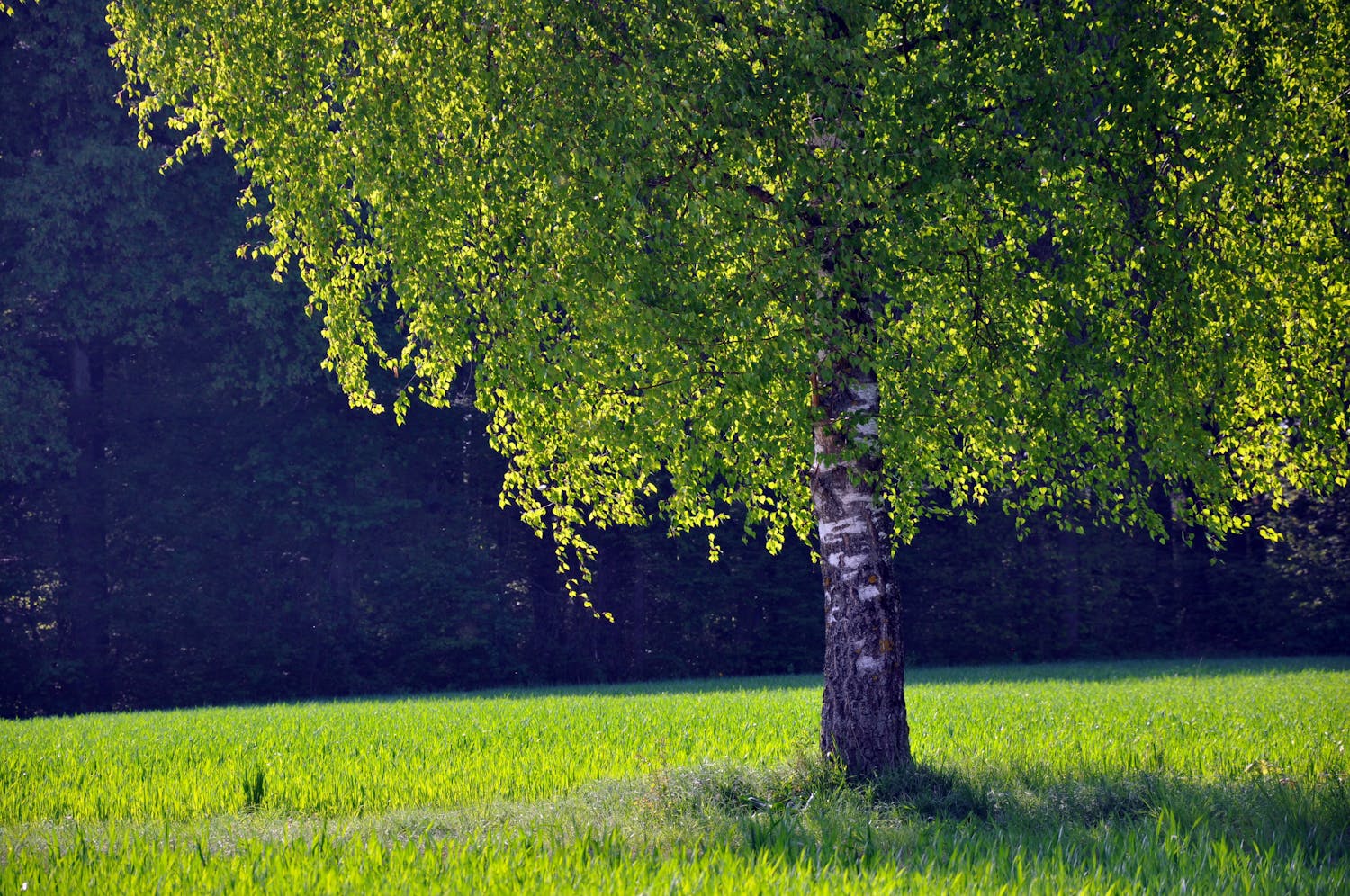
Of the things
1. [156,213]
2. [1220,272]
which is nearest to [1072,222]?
[1220,272]

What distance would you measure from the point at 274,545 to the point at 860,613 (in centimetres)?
1970

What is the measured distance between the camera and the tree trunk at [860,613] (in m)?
8.54

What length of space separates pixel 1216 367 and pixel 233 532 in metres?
21.8

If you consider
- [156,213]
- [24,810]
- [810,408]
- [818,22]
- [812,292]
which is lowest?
[24,810]

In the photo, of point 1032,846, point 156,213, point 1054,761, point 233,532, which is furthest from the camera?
point 233,532

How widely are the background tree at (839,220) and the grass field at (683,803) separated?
4.91 ft

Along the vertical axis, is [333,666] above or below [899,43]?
below

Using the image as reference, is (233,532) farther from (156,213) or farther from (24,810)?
(24,810)

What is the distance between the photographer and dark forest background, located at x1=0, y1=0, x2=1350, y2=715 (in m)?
23.3

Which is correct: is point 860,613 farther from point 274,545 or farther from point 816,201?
point 274,545

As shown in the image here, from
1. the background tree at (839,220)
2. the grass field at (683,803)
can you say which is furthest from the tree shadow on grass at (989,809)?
the background tree at (839,220)

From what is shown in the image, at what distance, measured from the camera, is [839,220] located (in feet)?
23.8

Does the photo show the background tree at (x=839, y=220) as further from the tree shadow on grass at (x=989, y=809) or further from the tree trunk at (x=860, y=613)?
the tree shadow on grass at (x=989, y=809)

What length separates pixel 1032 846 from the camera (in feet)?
21.6
